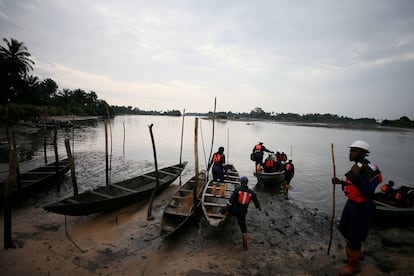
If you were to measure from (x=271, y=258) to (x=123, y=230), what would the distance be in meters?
4.96

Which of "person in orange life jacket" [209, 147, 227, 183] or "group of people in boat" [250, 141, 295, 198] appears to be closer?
"person in orange life jacket" [209, 147, 227, 183]

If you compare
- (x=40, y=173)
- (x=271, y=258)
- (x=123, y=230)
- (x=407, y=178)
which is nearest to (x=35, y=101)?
(x=40, y=173)

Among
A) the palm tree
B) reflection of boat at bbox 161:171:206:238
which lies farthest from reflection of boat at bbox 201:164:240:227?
the palm tree

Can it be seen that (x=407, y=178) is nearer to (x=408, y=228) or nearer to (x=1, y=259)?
(x=408, y=228)

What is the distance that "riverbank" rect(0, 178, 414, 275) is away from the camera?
5.45m

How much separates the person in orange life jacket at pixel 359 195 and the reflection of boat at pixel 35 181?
1103 centimetres

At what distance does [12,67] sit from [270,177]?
146ft

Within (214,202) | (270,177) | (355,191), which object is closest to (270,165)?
(270,177)

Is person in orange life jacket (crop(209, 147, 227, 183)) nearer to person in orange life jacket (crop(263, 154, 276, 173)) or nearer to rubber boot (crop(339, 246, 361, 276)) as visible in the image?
person in orange life jacket (crop(263, 154, 276, 173))

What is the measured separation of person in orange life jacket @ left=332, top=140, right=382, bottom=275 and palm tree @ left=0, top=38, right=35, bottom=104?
148ft

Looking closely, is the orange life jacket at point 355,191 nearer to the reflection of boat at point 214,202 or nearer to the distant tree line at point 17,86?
the reflection of boat at point 214,202

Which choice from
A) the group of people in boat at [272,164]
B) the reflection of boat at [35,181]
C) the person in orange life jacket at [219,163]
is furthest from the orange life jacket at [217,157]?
the reflection of boat at [35,181]

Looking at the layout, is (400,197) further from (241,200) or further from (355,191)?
(241,200)

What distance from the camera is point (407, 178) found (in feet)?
56.8
